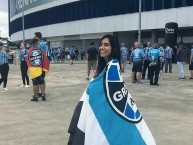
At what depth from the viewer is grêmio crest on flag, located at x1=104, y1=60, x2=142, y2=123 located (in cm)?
272

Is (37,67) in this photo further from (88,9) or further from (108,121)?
(88,9)

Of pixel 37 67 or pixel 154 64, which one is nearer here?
pixel 37 67

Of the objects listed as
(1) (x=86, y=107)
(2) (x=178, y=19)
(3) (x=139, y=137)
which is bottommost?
(3) (x=139, y=137)

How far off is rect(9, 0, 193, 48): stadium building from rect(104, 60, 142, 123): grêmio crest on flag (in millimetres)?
33302

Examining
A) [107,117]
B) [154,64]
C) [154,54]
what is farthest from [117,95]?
[154,64]

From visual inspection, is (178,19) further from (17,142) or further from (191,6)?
(17,142)

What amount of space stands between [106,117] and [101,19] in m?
43.3

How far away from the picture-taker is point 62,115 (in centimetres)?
810

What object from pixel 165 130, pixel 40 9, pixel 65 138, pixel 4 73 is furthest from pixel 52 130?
pixel 40 9

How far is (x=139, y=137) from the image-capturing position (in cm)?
277

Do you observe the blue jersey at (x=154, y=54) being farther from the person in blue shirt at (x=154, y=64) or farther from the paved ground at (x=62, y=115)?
the paved ground at (x=62, y=115)

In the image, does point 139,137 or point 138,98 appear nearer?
point 139,137

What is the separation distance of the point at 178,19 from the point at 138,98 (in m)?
26.3

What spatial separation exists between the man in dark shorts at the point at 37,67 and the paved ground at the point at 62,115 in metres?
0.41
